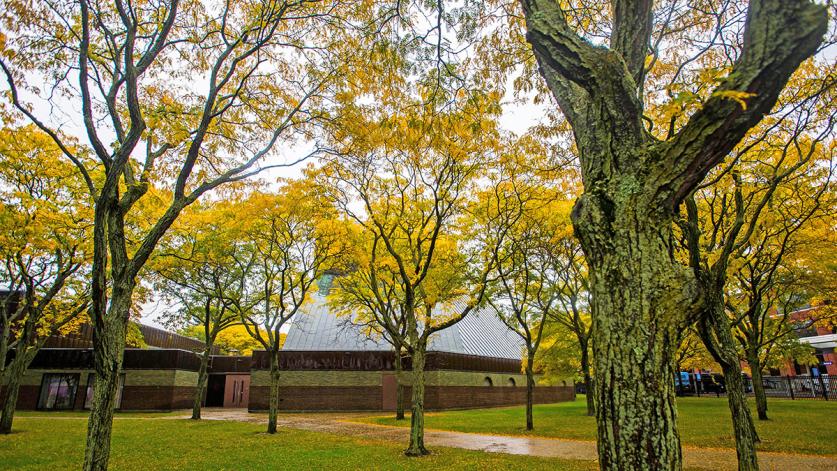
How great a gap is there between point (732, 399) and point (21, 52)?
42.7 feet

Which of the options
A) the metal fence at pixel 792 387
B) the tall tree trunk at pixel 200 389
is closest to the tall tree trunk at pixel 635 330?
the tall tree trunk at pixel 200 389

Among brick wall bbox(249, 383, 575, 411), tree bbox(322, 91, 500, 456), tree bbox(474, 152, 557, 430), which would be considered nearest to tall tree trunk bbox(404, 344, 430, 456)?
tree bbox(322, 91, 500, 456)

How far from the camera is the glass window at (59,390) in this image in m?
29.6

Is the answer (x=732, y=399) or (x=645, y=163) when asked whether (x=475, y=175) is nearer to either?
(x=732, y=399)

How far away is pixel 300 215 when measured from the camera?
16.2 meters

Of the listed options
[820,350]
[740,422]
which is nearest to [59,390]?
[740,422]

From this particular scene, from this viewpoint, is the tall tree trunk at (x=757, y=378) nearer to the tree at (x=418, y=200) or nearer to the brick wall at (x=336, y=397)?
the tree at (x=418, y=200)

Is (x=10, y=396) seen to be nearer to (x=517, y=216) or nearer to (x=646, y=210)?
(x=517, y=216)

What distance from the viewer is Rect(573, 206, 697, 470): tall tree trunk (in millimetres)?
2629

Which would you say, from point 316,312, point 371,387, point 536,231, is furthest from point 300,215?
point 316,312

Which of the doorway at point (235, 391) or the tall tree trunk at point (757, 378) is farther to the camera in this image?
the doorway at point (235, 391)

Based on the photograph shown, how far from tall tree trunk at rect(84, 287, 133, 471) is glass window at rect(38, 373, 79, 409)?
3171cm

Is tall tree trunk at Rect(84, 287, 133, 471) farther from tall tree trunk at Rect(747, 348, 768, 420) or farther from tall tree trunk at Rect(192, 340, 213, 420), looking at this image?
tall tree trunk at Rect(747, 348, 768, 420)

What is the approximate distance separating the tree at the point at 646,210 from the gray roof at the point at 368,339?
25938mm
